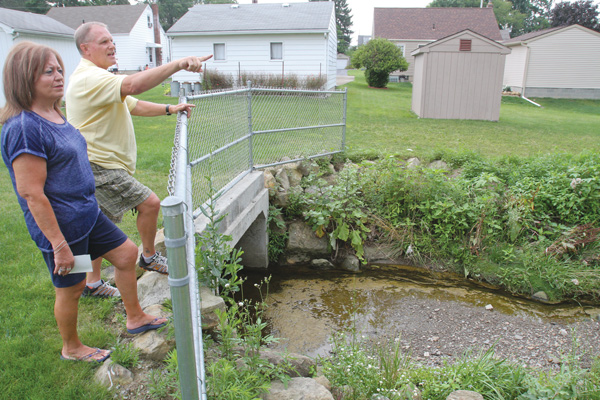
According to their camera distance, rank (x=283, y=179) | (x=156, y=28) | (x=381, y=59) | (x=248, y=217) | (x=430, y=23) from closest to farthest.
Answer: (x=248, y=217), (x=283, y=179), (x=381, y=59), (x=430, y=23), (x=156, y=28)

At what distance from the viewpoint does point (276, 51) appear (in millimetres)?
19797

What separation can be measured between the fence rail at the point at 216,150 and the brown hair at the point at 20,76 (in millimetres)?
744

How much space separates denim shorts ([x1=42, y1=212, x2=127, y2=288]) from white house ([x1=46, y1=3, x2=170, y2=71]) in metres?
29.9

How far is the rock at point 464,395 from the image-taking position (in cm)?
288

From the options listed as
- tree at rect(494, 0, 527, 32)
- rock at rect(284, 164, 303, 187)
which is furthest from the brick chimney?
tree at rect(494, 0, 527, 32)

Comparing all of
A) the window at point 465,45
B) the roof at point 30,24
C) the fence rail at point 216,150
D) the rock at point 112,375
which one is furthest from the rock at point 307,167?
the roof at point 30,24

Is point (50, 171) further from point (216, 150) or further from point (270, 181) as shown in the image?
point (270, 181)

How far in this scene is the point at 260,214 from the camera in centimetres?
592

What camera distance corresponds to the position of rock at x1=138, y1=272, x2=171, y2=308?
3238mm

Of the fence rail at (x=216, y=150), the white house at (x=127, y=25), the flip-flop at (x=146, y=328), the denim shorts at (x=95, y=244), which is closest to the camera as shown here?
the fence rail at (x=216, y=150)

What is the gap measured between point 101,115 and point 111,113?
2.5 inches

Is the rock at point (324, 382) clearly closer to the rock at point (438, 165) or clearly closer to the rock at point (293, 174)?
the rock at point (293, 174)

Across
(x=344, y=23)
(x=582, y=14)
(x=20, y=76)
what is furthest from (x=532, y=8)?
(x=20, y=76)

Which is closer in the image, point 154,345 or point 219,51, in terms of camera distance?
point 154,345
